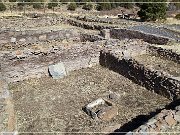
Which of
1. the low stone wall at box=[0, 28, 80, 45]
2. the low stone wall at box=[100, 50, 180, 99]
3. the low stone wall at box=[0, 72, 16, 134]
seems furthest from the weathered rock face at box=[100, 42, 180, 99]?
the low stone wall at box=[0, 28, 80, 45]

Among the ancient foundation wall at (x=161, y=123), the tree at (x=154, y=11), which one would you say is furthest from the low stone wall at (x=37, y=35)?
the ancient foundation wall at (x=161, y=123)

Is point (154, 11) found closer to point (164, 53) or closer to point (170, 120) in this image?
point (164, 53)

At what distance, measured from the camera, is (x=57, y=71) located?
1518 centimetres

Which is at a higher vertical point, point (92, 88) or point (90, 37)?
point (90, 37)

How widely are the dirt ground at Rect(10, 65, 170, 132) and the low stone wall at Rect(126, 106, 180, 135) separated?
169cm

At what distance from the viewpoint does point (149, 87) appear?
13.4m

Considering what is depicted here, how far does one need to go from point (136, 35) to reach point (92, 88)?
7.78 meters

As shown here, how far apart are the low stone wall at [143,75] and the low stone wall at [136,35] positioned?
4671 millimetres

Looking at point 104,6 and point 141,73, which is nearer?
point 141,73

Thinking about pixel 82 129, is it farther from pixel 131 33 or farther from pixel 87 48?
pixel 131 33

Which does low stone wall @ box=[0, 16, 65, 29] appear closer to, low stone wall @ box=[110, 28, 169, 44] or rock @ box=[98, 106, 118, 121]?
low stone wall @ box=[110, 28, 169, 44]

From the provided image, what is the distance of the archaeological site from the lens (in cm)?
1087

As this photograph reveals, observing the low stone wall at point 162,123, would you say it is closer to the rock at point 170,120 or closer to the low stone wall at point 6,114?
the rock at point 170,120

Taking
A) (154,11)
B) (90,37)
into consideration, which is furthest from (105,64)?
(154,11)
